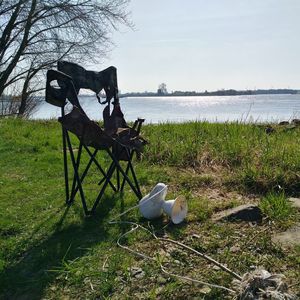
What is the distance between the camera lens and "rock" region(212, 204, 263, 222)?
3312 mm

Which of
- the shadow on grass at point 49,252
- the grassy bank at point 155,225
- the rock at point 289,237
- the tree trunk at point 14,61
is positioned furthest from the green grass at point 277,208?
the tree trunk at point 14,61

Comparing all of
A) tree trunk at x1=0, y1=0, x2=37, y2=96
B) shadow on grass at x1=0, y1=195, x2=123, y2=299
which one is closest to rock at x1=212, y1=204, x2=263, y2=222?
shadow on grass at x1=0, y1=195, x2=123, y2=299

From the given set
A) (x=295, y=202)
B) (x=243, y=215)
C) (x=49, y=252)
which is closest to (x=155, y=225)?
(x=243, y=215)

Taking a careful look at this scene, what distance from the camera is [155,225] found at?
3352 mm

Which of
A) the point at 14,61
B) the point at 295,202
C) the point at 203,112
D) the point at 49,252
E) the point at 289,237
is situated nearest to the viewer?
the point at 289,237

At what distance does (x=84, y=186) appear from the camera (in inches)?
185

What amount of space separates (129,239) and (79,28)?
48.7 ft

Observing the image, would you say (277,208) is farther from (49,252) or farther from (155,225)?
(49,252)

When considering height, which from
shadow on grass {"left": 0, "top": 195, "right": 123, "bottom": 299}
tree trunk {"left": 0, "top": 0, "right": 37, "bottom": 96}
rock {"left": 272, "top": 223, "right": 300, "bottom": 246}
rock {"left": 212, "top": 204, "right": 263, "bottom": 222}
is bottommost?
shadow on grass {"left": 0, "top": 195, "right": 123, "bottom": 299}

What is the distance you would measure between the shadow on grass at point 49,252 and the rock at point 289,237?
131cm

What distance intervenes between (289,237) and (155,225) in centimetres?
107

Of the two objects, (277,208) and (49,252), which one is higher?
(277,208)

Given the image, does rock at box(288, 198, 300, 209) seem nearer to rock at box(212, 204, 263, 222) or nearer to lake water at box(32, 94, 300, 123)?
rock at box(212, 204, 263, 222)

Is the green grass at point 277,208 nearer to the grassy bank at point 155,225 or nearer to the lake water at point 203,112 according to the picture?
the grassy bank at point 155,225
